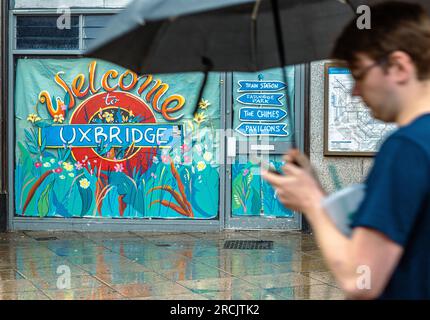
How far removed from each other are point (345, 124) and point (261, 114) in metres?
1.19

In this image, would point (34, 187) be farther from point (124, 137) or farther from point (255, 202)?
Result: point (255, 202)

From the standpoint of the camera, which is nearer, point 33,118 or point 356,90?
point 356,90

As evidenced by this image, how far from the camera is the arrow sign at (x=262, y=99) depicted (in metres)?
9.05

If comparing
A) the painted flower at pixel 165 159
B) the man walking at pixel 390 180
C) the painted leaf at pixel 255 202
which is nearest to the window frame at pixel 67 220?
the painted leaf at pixel 255 202

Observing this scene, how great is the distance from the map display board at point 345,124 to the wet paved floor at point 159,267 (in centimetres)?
140

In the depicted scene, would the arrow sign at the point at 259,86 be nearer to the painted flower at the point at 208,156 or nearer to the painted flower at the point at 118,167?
the painted flower at the point at 208,156

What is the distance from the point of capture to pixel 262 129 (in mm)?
9109

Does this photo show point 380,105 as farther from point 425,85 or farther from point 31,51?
point 31,51

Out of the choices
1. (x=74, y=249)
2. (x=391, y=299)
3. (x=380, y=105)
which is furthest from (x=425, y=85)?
(x=74, y=249)

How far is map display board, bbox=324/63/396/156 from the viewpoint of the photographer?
8.83 meters

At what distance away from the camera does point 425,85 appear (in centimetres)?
183

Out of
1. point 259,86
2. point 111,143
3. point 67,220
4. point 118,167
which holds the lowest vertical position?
point 67,220

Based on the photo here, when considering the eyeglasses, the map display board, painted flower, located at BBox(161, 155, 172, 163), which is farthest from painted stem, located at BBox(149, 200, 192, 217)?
the eyeglasses

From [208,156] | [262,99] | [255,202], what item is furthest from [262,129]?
[255,202]
